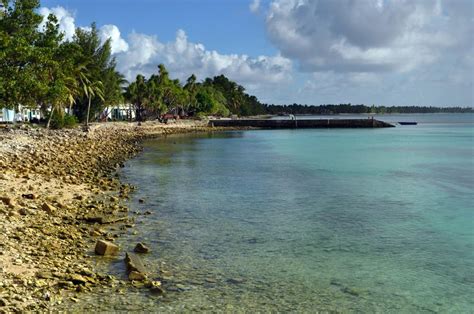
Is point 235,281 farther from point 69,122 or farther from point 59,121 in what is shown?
point 69,122

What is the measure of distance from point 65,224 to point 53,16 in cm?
2507

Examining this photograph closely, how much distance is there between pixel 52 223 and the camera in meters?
14.6

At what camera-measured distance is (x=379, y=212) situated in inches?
813

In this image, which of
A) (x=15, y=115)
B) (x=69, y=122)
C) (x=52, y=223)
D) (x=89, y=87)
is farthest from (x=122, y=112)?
(x=52, y=223)

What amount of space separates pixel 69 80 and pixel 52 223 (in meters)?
40.7

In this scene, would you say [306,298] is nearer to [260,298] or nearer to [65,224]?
[260,298]

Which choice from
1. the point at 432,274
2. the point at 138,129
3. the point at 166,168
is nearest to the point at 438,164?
the point at 166,168

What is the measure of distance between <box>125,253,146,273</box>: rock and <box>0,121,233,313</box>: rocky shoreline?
2.07ft

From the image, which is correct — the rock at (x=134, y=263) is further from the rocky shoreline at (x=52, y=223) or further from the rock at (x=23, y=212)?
the rock at (x=23, y=212)

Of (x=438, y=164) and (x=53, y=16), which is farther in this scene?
(x=438, y=164)

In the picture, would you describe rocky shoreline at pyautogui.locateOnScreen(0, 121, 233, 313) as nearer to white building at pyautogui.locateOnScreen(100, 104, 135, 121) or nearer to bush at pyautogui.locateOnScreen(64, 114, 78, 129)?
bush at pyautogui.locateOnScreen(64, 114, 78, 129)

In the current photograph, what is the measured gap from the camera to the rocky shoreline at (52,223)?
955 centimetres

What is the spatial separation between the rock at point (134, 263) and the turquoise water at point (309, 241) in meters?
0.39

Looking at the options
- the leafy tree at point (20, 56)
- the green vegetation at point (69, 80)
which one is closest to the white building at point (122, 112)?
the green vegetation at point (69, 80)
